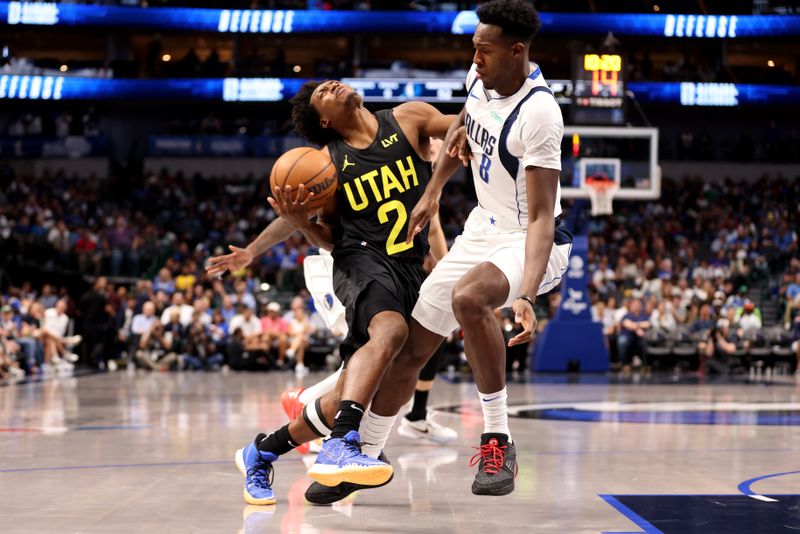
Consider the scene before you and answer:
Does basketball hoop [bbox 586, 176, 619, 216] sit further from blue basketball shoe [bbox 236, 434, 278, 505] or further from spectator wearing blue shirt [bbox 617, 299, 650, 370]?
blue basketball shoe [bbox 236, 434, 278, 505]

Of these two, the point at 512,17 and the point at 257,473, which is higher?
the point at 512,17

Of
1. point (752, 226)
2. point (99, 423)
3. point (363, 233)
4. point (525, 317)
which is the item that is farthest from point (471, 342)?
point (752, 226)

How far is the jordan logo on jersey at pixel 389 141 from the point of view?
18.1ft

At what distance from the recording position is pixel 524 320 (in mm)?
4355

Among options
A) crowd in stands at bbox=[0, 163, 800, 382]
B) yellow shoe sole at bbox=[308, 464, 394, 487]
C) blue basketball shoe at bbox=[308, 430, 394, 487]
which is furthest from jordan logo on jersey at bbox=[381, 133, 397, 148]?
crowd in stands at bbox=[0, 163, 800, 382]

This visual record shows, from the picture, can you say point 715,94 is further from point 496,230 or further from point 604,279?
point 496,230

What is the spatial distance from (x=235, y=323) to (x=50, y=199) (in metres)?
12.3

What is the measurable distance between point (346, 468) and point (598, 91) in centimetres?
1411

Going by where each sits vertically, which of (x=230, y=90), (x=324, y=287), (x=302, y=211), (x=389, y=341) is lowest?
(x=389, y=341)

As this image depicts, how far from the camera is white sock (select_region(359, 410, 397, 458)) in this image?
5.30m

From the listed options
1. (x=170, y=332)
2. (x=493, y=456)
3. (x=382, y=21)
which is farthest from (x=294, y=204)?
(x=382, y=21)

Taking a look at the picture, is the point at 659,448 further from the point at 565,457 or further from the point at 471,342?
the point at 471,342

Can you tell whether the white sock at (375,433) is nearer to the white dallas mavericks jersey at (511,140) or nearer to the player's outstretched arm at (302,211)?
the player's outstretched arm at (302,211)

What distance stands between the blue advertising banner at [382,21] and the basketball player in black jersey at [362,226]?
84.1ft
